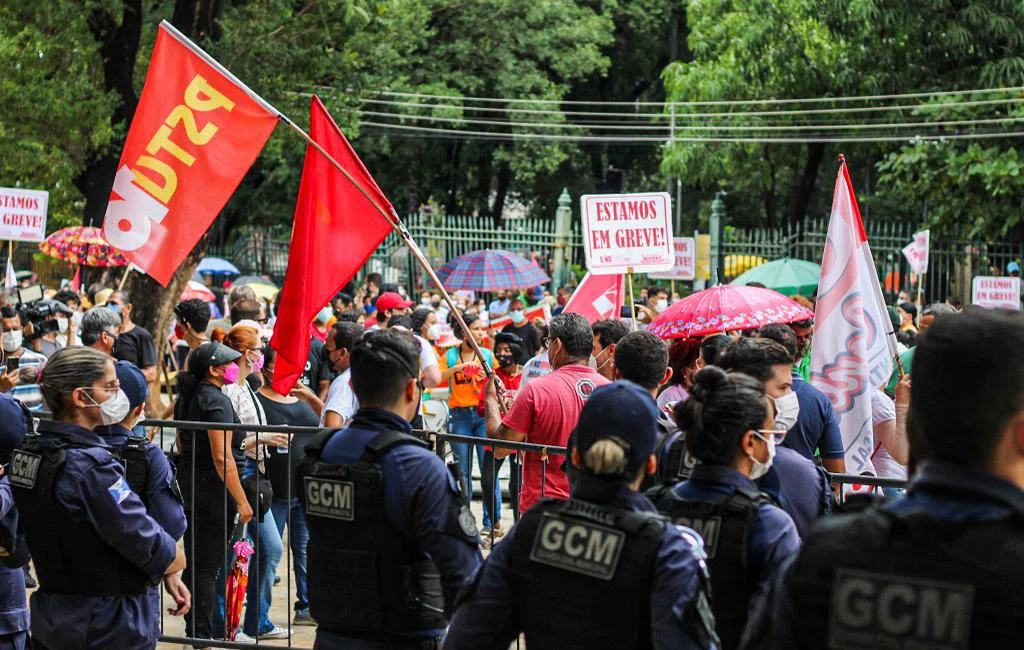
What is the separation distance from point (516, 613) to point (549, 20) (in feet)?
99.1

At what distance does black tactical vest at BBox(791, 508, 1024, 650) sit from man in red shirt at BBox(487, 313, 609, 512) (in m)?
3.91

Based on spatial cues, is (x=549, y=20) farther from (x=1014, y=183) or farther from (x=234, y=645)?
(x=234, y=645)

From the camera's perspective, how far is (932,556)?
224 cm

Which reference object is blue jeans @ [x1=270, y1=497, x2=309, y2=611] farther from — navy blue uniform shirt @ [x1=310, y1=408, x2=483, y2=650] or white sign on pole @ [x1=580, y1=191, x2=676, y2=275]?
navy blue uniform shirt @ [x1=310, y1=408, x2=483, y2=650]

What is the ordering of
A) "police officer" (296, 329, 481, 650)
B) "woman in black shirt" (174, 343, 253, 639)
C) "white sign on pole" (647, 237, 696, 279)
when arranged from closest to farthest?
1. "police officer" (296, 329, 481, 650)
2. "woman in black shirt" (174, 343, 253, 639)
3. "white sign on pole" (647, 237, 696, 279)

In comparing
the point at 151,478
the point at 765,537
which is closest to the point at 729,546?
the point at 765,537

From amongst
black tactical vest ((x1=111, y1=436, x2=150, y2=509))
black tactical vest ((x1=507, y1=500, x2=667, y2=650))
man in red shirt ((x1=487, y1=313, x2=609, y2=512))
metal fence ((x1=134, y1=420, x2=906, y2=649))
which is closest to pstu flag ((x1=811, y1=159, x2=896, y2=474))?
man in red shirt ((x1=487, y1=313, x2=609, y2=512))

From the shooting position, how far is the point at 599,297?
10.8m

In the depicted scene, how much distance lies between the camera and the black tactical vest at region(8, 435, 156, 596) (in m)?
4.57

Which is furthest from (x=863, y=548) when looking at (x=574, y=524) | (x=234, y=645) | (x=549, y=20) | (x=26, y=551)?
(x=549, y=20)

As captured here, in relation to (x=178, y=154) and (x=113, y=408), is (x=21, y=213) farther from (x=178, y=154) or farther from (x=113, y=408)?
(x=113, y=408)

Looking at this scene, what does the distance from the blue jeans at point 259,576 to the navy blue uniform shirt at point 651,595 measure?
4244 millimetres

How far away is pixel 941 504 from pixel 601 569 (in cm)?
111

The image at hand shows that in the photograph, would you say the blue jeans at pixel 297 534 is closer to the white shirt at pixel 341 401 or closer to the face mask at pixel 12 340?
the white shirt at pixel 341 401
